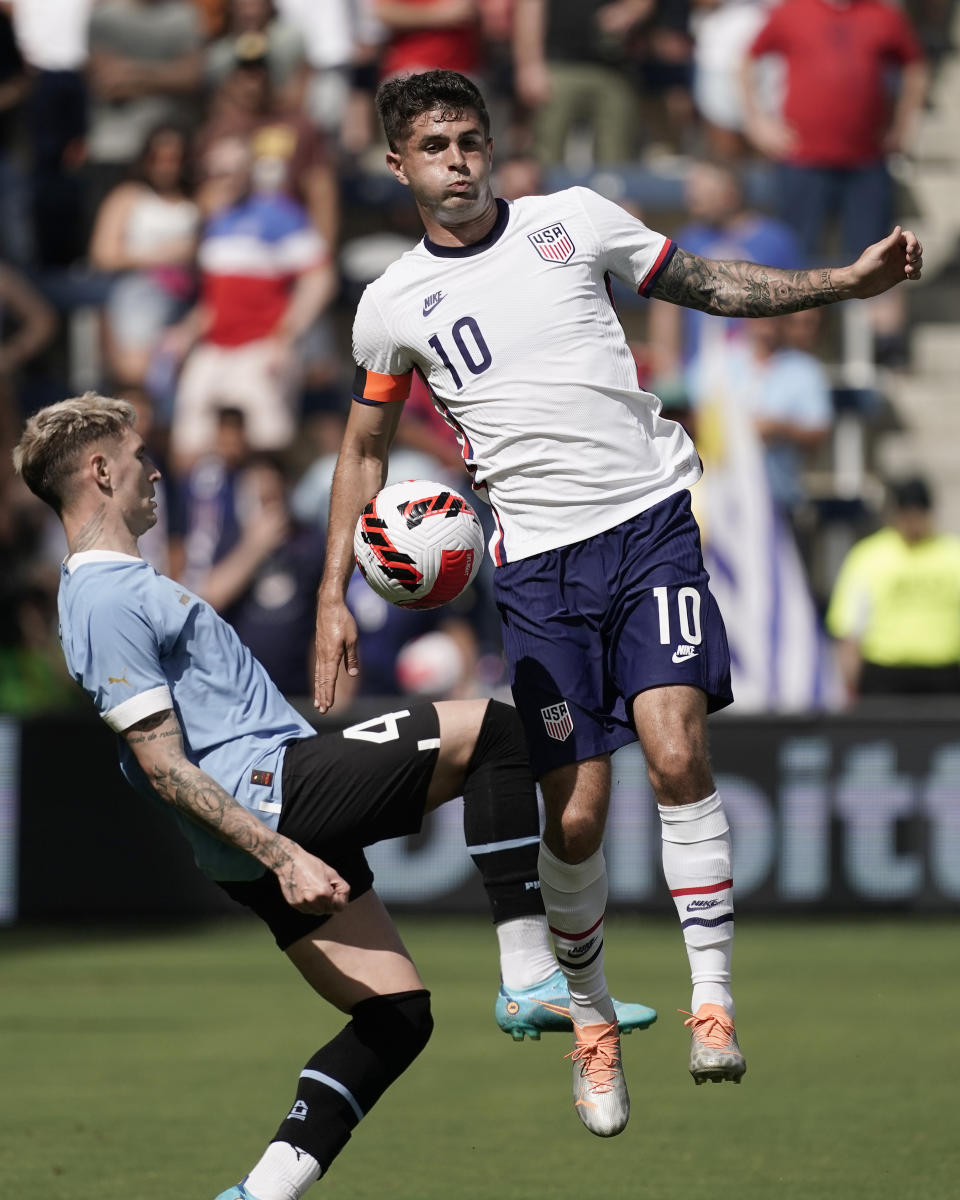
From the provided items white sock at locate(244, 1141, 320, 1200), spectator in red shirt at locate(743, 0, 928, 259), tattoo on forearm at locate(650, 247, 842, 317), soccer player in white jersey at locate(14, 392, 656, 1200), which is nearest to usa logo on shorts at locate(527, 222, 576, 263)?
tattoo on forearm at locate(650, 247, 842, 317)

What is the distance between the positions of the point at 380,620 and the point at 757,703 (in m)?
2.37

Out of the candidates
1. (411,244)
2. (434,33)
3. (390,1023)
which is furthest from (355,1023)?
(434,33)

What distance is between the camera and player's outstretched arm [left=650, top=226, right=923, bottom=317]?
212 inches

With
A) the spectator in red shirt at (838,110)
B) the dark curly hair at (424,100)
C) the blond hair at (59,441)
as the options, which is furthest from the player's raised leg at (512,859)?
the spectator in red shirt at (838,110)

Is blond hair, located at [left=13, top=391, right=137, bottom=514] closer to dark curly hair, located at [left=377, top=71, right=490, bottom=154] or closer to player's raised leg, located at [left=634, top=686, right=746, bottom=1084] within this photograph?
dark curly hair, located at [left=377, top=71, right=490, bottom=154]

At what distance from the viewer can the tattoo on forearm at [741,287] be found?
5.54 meters

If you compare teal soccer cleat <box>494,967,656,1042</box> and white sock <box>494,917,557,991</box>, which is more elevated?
white sock <box>494,917,557,991</box>

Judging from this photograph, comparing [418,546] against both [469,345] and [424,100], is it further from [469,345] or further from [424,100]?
[424,100]

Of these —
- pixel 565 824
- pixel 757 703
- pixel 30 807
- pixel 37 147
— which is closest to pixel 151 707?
pixel 565 824

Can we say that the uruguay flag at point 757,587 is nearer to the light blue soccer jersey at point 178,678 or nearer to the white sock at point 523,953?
the white sock at point 523,953

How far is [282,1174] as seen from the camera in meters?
5.20

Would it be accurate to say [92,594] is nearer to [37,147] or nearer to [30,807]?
[30,807]

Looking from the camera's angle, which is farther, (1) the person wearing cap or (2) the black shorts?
(1) the person wearing cap

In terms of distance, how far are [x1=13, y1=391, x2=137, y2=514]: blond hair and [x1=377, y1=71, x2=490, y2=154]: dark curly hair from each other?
3.69 feet
